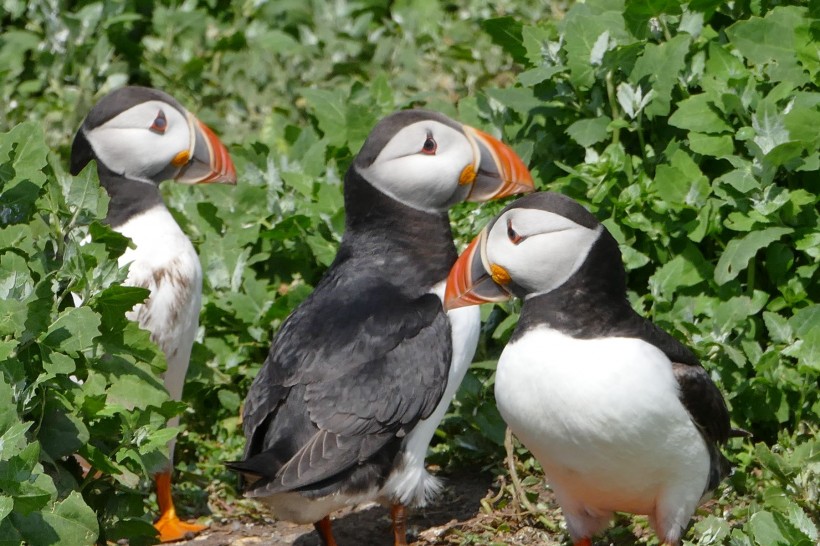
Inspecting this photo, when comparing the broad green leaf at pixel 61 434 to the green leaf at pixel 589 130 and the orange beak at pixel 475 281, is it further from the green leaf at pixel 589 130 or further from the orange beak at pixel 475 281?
the green leaf at pixel 589 130

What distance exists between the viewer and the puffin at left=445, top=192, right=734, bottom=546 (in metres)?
3.87

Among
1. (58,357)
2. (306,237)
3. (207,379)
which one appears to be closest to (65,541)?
(58,357)

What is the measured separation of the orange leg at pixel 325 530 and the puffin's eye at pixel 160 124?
5.75 feet

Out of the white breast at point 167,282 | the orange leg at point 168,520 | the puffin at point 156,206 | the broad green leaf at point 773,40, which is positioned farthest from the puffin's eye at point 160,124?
the broad green leaf at point 773,40

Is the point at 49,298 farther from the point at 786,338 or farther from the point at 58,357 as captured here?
the point at 786,338

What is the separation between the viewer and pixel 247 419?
456 centimetres

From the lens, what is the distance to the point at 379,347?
455cm

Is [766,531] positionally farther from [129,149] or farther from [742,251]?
[129,149]

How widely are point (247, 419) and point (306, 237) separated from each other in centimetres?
165

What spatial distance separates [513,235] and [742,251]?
50.2 inches

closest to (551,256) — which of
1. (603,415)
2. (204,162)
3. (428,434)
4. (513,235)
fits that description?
(513,235)

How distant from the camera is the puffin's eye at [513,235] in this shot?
4098mm


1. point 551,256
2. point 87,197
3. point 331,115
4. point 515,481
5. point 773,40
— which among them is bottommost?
point 515,481

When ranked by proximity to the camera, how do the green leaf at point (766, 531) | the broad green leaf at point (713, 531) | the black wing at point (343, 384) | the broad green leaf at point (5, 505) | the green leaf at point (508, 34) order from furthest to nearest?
the green leaf at point (508, 34), the black wing at point (343, 384), the broad green leaf at point (713, 531), the green leaf at point (766, 531), the broad green leaf at point (5, 505)
